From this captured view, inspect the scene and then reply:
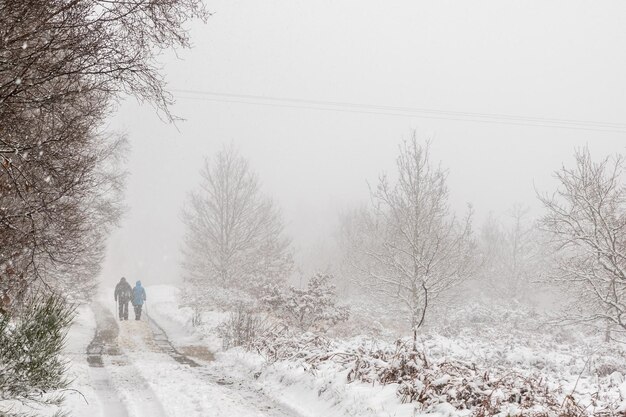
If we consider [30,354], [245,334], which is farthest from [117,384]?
[245,334]

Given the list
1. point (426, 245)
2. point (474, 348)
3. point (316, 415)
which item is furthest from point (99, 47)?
point (426, 245)

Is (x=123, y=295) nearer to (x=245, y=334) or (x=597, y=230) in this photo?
(x=245, y=334)

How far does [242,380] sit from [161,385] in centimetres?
→ 160

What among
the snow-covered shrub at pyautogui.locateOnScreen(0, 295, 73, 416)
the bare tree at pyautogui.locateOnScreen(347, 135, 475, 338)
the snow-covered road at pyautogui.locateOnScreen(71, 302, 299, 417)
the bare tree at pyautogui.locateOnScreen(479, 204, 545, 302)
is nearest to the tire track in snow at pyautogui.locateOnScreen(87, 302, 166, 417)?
the snow-covered road at pyautogui.locateOnScreen(71, 302, 299, 417)

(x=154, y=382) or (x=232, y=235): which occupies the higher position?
(x=232, y=235)

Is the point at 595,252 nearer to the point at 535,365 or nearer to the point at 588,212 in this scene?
the point at 588,212

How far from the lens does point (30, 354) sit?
17.0 ft

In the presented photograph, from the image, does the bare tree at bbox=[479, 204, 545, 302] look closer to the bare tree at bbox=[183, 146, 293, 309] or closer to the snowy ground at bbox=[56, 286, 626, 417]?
the bare tree at bbox=[183, 146, 293, 309]

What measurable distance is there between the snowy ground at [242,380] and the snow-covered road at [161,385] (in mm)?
16

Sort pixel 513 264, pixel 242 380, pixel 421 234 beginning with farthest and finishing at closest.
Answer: pixel 513 264
pixel 421 234
pixel 242 380

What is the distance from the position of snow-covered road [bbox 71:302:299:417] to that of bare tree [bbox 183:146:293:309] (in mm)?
11205

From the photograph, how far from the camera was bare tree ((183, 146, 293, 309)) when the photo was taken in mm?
24797

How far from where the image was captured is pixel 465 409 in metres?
5.75

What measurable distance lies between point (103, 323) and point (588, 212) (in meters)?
18.3
